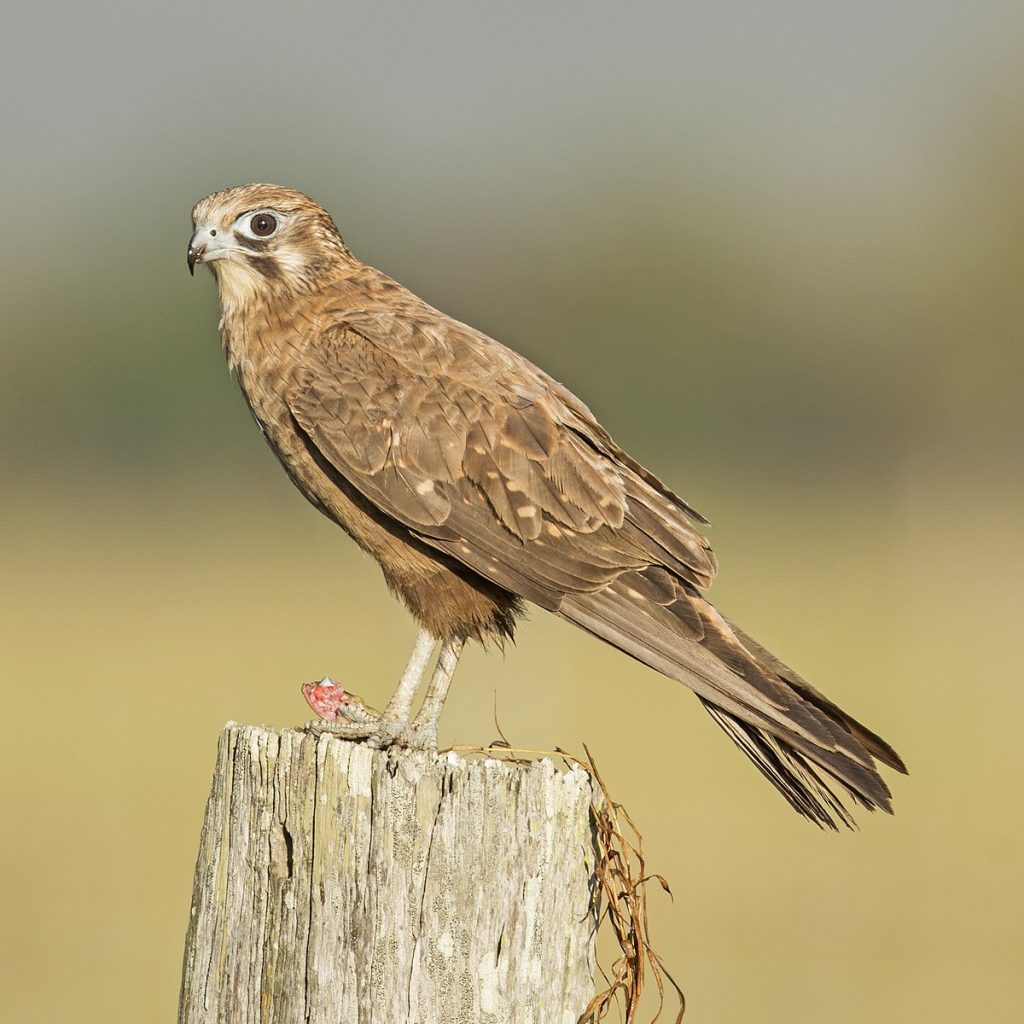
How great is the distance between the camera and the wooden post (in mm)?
3008

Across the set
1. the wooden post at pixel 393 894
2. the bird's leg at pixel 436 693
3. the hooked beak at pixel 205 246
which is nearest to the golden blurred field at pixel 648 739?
Result: the bird's leg at pixel 436 693

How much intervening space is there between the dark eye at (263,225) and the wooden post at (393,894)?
241 cm

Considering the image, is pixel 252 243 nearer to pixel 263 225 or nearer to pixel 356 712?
pixel 263 225

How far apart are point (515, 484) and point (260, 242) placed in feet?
4.40

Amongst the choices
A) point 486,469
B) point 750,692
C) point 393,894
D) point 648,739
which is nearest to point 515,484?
point 486,469

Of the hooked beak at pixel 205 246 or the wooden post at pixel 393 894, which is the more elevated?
the hooked beak at pixel 205 246

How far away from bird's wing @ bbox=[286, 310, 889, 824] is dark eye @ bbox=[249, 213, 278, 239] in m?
0.55

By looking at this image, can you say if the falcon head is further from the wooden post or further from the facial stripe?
the wooden post

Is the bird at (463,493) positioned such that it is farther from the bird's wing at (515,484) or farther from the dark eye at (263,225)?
the dark eye at (263,225)

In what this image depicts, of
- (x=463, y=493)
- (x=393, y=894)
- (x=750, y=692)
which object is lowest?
(x=393, y=894)

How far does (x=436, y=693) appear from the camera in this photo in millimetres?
4574

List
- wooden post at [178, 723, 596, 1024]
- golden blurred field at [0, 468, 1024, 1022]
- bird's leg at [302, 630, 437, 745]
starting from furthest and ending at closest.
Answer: golden blurred field at [0, 468, 1024, 1022] < bird's leg at [302, 630, 437, 745] < wooden post at [178, 723, 596, 1024]

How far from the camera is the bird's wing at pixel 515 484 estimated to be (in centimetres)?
418

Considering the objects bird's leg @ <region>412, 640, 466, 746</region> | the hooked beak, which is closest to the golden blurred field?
bird's leg @ <region>412, 640, 466, 746</region>
